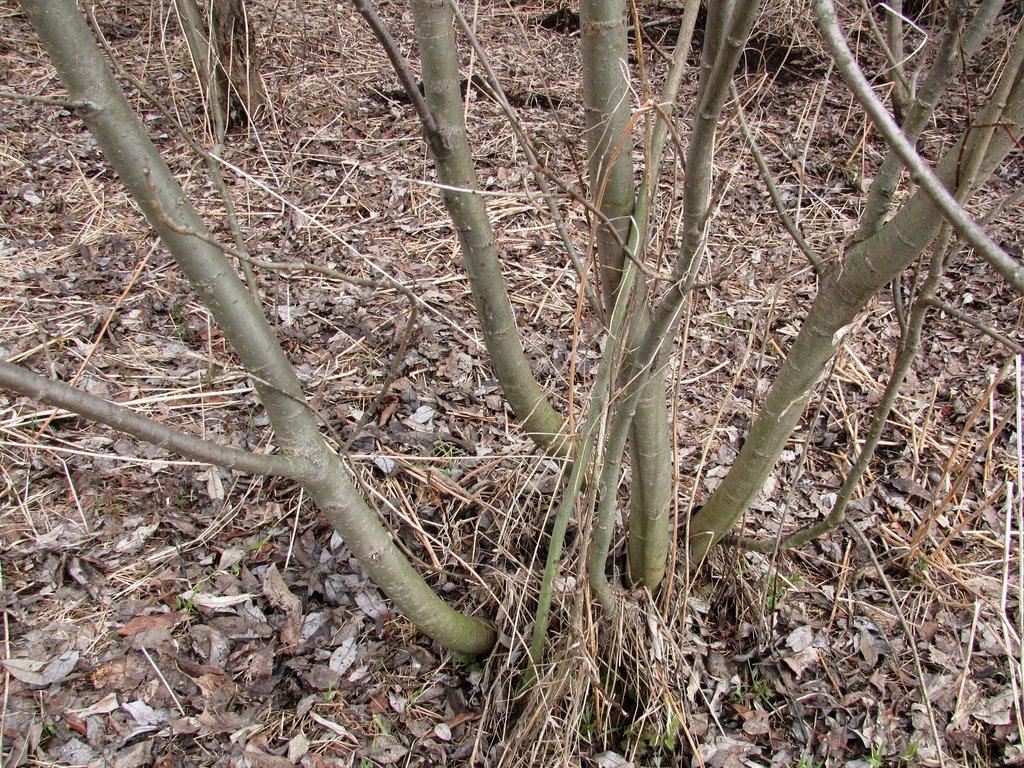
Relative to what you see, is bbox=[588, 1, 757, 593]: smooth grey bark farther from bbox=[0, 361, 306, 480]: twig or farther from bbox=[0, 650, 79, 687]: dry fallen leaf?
bbox=[0, 650, 79, 687]: dry fallen leaf

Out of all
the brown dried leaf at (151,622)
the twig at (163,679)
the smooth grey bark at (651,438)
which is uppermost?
the smooth grey bark at (651,438)

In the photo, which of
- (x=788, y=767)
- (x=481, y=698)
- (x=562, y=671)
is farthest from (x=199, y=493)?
(x=788, y=767)

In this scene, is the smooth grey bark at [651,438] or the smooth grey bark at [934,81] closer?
the smooth grey bark at [934,81]

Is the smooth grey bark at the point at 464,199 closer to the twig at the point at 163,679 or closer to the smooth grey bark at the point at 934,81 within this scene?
the smooth grey bark at the point at 934,81

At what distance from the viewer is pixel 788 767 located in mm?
2072

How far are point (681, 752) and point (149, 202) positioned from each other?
205cm

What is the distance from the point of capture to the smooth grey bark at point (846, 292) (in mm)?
1297

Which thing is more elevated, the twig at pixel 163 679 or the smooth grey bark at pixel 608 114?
the smooth grey bark at pixel 608 114

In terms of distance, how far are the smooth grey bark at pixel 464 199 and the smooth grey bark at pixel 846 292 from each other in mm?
608

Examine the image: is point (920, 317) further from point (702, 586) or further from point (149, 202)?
point (149, 202)

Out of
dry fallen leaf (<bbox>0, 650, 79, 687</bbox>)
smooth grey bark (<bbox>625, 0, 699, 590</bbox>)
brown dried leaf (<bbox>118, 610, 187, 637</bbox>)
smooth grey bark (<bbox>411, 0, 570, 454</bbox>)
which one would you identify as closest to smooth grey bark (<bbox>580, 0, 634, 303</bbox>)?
smooth grey bark (<bbox>625, 0, 699, 590</bbox>)

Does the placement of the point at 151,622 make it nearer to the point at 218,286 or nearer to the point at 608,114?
the point at 218,286

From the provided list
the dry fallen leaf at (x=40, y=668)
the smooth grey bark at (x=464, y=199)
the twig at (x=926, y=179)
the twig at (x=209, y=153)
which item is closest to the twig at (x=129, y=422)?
the twig at (x=209, y=153)

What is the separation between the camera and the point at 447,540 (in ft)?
7.56
